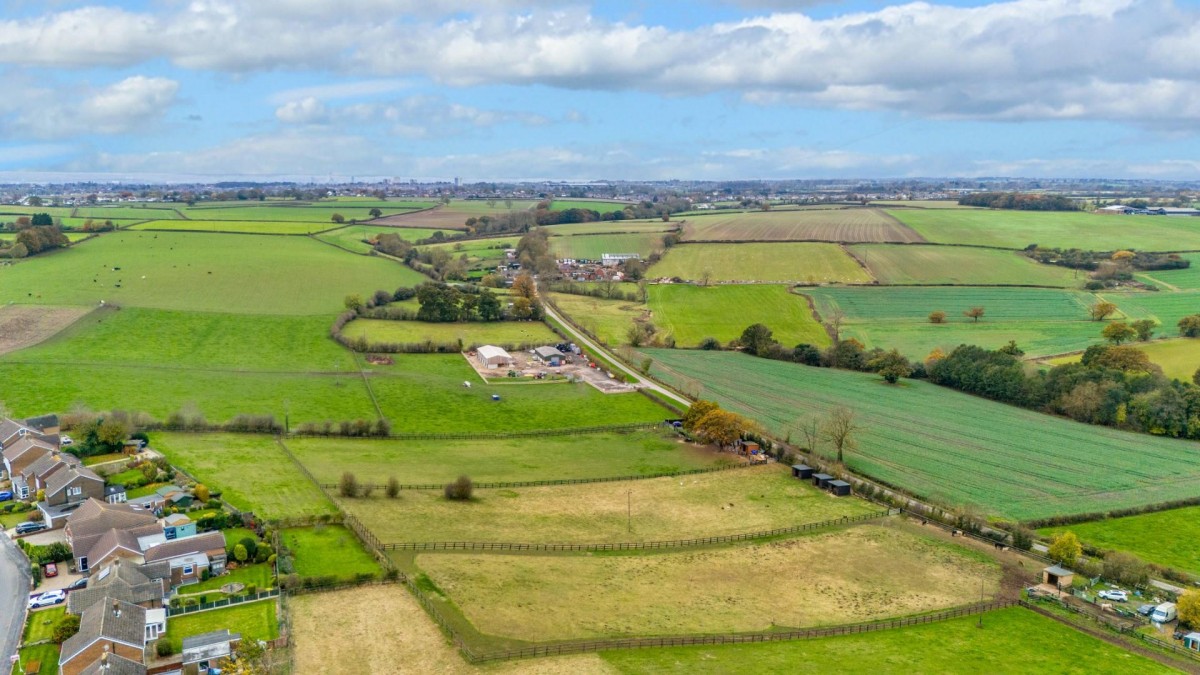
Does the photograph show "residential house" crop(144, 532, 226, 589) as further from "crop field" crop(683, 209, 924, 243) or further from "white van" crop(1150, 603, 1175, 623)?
"crop field" crop(683, 209, 924, 243)

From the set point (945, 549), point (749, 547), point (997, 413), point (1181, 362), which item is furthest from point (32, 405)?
point (1181, 362)

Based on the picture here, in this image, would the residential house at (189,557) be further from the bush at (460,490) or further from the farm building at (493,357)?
the farm building at (493,357)

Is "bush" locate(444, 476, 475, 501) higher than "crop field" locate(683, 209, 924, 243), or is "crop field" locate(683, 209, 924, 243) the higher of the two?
"crop field" locate(683, 209, 924, 243)

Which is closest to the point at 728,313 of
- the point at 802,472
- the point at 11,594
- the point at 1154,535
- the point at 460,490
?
Answer: the point at 802,472

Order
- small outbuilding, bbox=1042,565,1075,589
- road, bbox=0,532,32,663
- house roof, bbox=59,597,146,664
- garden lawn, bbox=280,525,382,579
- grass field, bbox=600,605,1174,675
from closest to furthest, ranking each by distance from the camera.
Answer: house roof, bbox=59,597,146,664 < grass field, bbox=600,605,1174,675 < road, bbox=0,532,32,663 < garden lawn, bbox=280,525,382,579 < small outbuilding, bbox=1042,565,1075,589

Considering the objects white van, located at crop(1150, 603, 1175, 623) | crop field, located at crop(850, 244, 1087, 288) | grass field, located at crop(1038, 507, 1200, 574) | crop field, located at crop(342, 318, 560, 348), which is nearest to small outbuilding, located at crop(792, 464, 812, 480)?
grass field, located at crop(1038, 507, 1200, 574)

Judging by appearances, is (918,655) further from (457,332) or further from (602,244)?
(602,244)

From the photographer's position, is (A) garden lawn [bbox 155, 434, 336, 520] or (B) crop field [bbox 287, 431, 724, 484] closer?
(A) garden lawn [bbox 155, 434, 336, 520]
